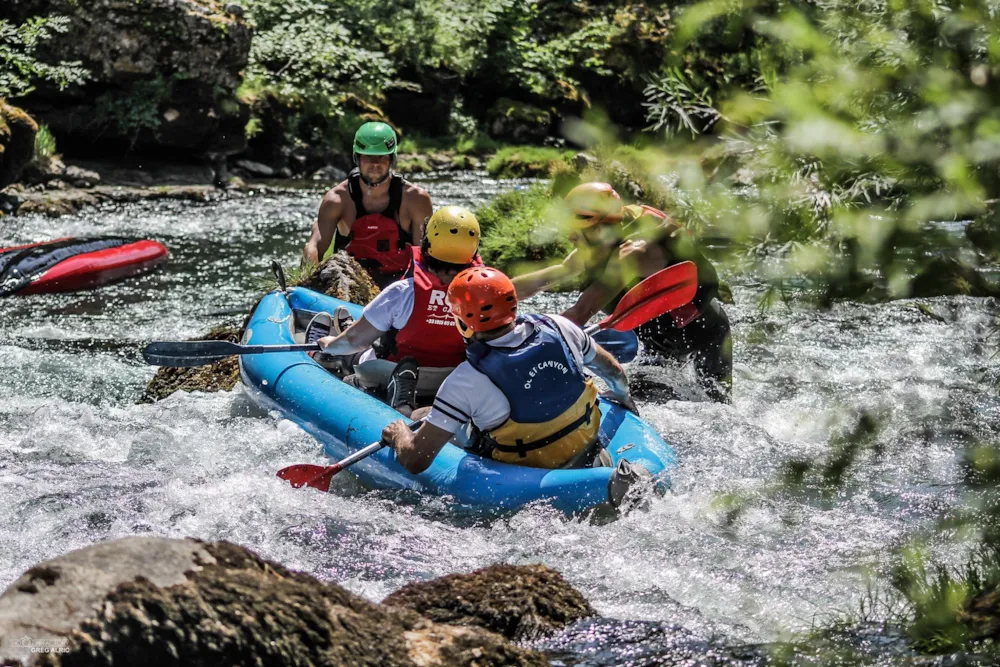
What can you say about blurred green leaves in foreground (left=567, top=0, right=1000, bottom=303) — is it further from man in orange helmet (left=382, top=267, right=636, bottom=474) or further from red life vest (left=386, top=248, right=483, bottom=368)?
red life vest (left=386, top=248, right=483, bottom=368)

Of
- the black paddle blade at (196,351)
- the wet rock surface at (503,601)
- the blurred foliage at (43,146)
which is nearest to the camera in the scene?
the wet rock surface at (503,601)

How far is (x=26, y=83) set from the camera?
14.7m

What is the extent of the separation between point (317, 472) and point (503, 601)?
187 centimetres

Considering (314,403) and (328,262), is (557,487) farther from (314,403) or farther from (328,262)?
(328,262)

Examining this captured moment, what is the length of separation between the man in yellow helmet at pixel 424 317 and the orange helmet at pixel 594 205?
4.31 metres

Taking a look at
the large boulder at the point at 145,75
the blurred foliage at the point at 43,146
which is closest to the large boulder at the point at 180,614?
the blurred foliage at the point at 43,146

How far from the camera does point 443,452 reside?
5.00 meters

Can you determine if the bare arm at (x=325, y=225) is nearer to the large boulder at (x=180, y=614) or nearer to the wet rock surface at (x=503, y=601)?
the wet rock surface at (x=503, y=601)

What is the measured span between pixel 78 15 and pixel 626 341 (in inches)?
493

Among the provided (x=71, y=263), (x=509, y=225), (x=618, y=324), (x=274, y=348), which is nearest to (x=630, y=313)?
(x=618, y=324)

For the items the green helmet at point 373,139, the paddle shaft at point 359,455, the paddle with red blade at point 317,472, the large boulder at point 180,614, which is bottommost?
the paddle with red blade at point 317,472

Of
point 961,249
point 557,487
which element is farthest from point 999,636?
point 557,487

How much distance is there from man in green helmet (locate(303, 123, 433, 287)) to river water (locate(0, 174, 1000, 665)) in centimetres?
155

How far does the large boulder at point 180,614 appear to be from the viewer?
236 cm
